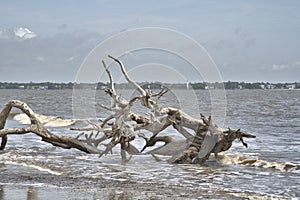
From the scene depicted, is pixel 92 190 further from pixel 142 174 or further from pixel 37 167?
pixel 37 167

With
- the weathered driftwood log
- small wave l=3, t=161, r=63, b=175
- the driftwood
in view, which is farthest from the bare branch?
small wave l=3, t=161, r=63, b=175

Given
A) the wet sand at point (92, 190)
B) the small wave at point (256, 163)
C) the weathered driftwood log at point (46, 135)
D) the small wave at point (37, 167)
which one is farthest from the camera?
the weathered driftwood log at point (46, 135)

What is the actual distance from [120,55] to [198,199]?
6.40 m

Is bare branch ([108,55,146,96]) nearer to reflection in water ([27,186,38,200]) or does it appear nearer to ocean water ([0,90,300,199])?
ocean water ([0,90,300,199])

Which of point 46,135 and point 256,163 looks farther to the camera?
point 46,135

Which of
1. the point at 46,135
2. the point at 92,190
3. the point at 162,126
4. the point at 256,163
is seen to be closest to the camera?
the point at 92,190

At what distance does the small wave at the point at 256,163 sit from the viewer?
14.0 meters

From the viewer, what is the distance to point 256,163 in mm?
14469

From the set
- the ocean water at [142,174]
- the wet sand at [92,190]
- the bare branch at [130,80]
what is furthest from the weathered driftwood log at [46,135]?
the wet sand at [92,190]

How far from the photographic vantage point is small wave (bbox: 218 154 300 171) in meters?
14.0

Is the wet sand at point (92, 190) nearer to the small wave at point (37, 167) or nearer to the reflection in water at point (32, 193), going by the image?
the reflection in water at point (32, 193)

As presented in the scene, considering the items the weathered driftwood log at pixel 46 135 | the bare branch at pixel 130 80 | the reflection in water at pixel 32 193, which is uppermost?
the bare branch at pixel 130 80

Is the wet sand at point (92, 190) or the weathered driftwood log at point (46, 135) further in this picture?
the weathered driftwood log at point (46, 135)

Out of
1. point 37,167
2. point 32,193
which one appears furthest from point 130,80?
point 32,193
